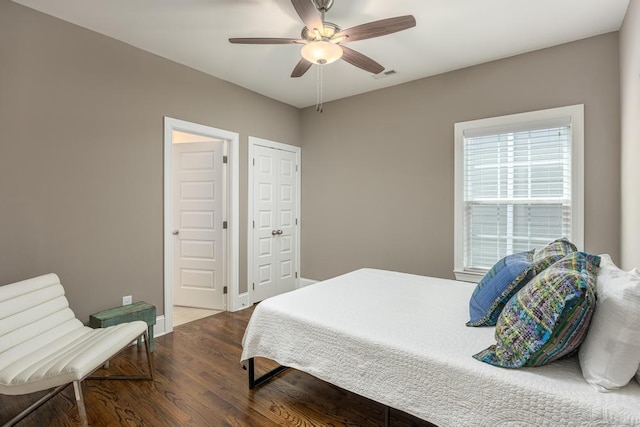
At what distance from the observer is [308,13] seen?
1959mm

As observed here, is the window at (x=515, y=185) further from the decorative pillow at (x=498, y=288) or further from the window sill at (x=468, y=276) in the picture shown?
the decorative pillow at (x=498, y=288)

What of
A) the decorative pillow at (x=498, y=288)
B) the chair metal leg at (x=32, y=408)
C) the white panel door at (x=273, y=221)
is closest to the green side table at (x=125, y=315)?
the chair metal leg at (x=32, y=408)

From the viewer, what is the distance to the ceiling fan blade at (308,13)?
6.11 ft

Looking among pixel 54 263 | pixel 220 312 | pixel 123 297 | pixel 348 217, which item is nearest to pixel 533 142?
pixel 348 217

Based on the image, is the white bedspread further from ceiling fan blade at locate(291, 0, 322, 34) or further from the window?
ceiling fan blade at locate(291, 0, 322, 34)

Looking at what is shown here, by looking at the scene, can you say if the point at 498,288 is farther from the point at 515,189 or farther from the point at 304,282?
the point at 304,282

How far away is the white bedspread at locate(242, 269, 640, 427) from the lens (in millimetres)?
1188

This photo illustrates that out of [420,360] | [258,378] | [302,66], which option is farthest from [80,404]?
[302,66]

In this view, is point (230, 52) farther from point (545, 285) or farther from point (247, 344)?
point (545, 285)

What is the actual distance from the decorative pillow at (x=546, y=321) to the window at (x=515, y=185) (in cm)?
181

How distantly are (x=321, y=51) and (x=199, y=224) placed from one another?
104 inches

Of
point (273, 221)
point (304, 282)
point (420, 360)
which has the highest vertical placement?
point (273, 221)

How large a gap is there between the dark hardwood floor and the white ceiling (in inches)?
108

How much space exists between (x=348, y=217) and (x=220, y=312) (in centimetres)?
202
